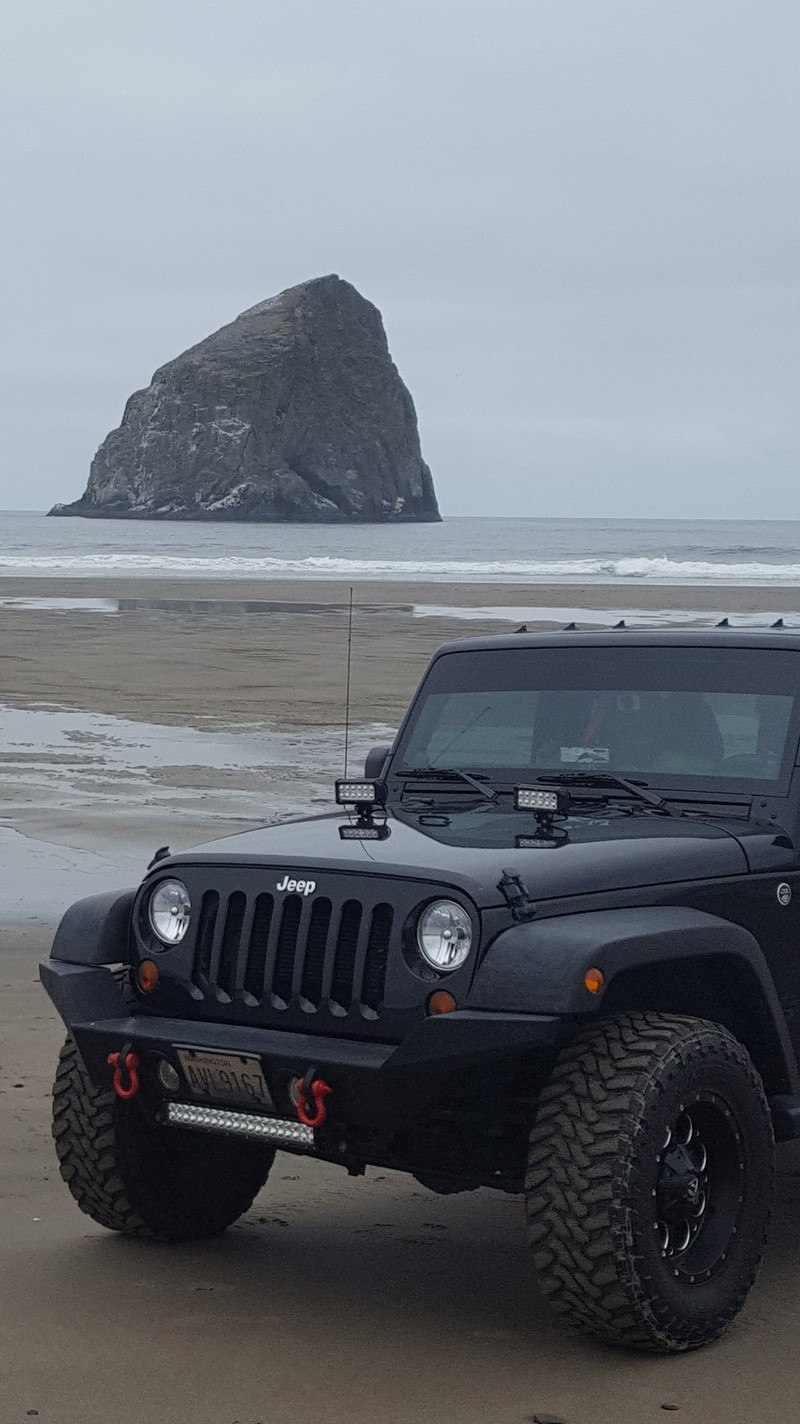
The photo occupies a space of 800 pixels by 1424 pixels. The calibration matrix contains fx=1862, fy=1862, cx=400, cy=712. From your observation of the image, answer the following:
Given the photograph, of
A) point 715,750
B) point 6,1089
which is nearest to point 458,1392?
point 715,750

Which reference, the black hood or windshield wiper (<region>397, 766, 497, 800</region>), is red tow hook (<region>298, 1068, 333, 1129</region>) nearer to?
the black hood

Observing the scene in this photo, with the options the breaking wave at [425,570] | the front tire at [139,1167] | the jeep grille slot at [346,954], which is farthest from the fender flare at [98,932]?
the breaking wave at [425,570]

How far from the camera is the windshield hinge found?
427 cm

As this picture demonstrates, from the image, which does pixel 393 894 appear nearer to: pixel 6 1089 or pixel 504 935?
pixel 504 935

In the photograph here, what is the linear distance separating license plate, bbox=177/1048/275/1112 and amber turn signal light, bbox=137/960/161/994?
28cm

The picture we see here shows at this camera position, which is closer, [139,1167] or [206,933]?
[206,933]

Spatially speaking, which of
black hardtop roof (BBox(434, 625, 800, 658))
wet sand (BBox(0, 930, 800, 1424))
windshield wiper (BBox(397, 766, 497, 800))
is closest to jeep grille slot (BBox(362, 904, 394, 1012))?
wet sand (BBox(0, 930, 800, 1424))

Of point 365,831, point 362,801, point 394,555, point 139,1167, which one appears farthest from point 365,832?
point 394,555

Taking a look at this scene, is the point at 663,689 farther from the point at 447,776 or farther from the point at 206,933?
the point at 206,933

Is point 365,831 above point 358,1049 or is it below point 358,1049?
above

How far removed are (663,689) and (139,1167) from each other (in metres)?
2.03

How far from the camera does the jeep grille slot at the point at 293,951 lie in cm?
434

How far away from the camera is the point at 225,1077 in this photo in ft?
14.6

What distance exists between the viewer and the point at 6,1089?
652cm
